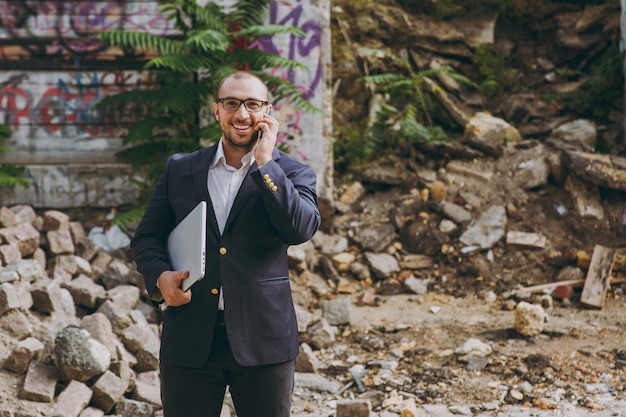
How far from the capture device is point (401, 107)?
10367 mm

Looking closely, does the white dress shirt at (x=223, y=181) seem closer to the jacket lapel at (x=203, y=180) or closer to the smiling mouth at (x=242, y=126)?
the jacket lapel at (x=203, y=180)

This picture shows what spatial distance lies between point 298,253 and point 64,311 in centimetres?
273

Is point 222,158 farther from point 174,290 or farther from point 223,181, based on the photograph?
point 174,290

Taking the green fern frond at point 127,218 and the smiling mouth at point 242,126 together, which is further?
the green fern frond at point 127,218

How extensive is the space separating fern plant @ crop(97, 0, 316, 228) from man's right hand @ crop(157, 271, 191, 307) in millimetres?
4972

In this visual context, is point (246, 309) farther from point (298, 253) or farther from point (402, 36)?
point (402, 36)

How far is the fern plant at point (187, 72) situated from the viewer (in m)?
8.09

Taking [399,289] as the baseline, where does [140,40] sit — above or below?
above

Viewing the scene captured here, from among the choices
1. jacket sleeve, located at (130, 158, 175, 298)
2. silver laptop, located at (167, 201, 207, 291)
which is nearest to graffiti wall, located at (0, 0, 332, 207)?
jacket sleeve, located at (130, 158, 175, 298)

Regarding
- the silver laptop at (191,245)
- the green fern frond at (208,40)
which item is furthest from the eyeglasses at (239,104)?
the green fern frond at (208,40)

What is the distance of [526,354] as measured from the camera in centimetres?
638

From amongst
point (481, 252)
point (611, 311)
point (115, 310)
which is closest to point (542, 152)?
point (481, 252)

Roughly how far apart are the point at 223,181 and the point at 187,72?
5684 millimetres

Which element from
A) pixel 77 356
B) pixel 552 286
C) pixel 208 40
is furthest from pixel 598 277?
pixel 77 356
